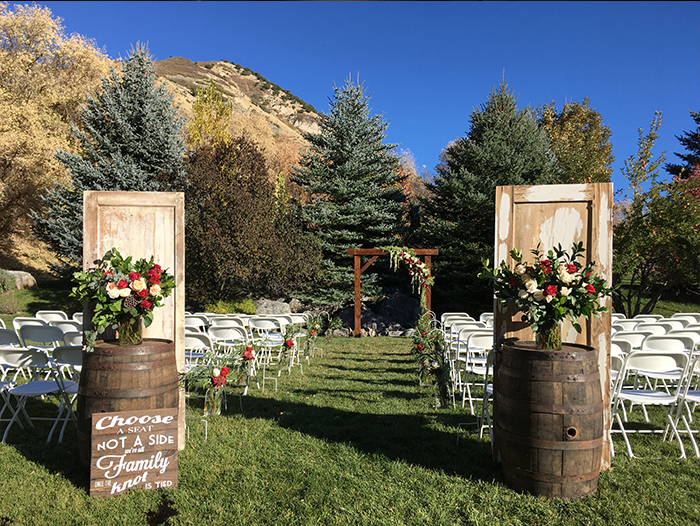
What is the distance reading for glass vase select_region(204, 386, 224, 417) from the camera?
4.17 metres

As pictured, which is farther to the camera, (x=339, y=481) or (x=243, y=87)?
(x=243, y=87)

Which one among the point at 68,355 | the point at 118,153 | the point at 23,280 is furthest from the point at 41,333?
the point at 23,280

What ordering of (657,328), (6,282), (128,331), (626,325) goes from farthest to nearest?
(6,282), (626,325), (657,328), (128,331)

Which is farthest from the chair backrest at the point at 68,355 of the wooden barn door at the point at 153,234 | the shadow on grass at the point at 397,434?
the shadow on grass at the point at 397,434

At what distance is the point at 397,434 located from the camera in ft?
13.5

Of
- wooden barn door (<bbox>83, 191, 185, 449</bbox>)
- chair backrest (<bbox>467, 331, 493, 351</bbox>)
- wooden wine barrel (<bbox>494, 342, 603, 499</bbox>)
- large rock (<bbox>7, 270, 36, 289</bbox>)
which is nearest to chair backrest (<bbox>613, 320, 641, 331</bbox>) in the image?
chair backrest (<bbox>467, 331, 493, 351</bbox>)

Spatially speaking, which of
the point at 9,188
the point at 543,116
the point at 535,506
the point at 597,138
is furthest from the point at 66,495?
the point at 543,116

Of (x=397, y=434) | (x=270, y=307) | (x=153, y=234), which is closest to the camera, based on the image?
(x=153, y=234)

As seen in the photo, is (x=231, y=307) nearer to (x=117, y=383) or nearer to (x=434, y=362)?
(x=434, y=362)

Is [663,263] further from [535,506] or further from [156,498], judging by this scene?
[156,498]

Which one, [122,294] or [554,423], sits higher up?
[122,294]

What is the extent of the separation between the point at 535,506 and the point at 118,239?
371cm

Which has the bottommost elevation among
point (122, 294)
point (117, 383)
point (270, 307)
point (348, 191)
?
point (270, 307)

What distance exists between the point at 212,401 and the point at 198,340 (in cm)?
125
